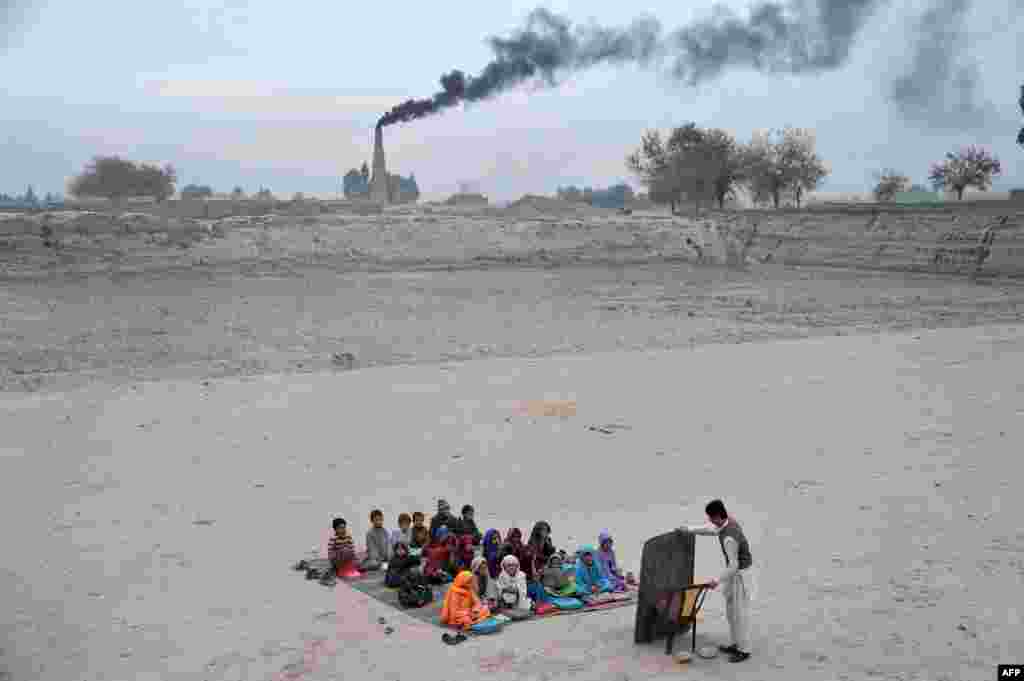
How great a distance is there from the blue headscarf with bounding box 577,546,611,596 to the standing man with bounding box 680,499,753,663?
1.33 meters

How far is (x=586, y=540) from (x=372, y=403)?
24.6 ft

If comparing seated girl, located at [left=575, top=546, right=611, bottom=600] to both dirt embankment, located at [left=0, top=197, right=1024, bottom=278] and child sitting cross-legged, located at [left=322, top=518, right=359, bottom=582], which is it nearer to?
→ child sitting cross-legged, located at [left=322, top=518, right=359, bottom=582]

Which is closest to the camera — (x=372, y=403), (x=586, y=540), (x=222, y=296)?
(x=586, y=540)

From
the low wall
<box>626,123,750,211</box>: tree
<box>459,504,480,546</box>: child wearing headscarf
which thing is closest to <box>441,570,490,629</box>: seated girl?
<box>459,504,480,546</box>: child wearing headscarf

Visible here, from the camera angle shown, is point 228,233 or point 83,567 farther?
point 228,233

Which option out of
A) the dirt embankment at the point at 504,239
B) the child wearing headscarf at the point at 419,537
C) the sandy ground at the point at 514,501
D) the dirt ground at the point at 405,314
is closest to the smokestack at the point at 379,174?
the dirt embankment at the point at 504,239

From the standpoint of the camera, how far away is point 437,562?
886 centimetres

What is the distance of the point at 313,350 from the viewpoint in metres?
22.5

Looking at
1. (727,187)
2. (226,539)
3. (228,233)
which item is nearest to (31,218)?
(228,233)

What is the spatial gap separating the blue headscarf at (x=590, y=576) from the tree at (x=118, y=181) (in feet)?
183

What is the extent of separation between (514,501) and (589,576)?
292cm

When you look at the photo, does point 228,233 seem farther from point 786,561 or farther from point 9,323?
point 786,561

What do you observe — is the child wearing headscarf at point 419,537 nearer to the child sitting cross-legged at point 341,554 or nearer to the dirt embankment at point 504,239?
the child sitting cross-legged at point 341,554

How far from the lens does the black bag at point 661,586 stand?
24.3 ft
